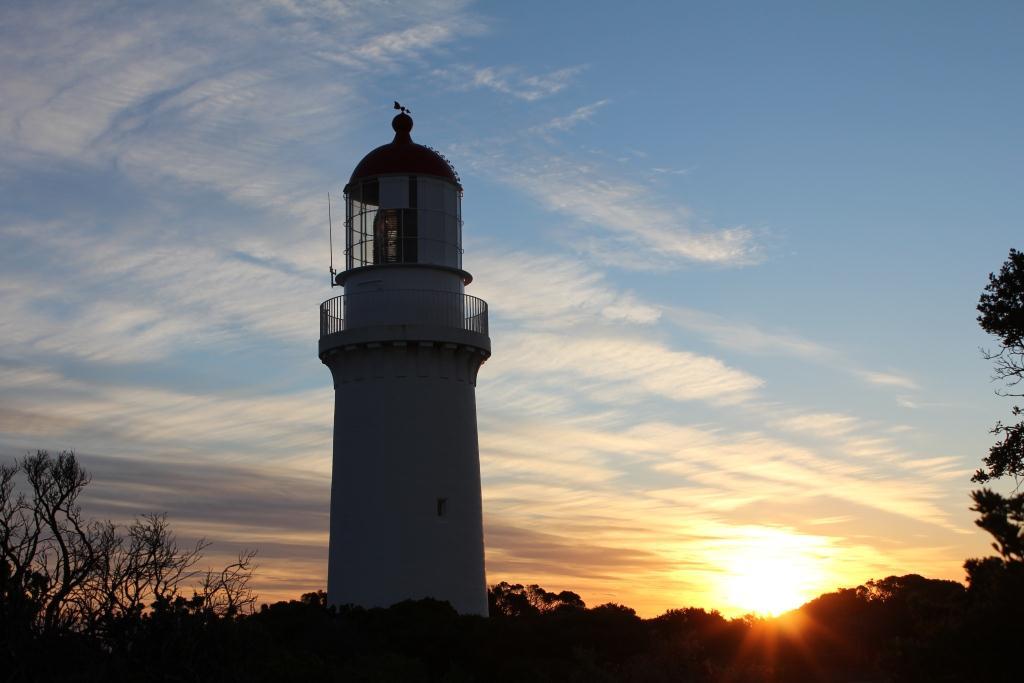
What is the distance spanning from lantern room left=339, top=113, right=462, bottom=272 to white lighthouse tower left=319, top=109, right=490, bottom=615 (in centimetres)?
3

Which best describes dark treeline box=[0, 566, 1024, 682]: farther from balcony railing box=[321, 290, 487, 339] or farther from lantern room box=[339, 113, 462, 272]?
lantern room box=[339, 113, 462, 272]

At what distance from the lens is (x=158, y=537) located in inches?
963

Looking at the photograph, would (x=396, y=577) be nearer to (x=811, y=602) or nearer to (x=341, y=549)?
(x=341, y=549)

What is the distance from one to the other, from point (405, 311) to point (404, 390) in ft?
6.41

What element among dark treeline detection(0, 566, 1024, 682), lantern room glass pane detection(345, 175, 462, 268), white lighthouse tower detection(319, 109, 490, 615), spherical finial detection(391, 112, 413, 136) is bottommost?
dark treeline detection(0, 566, 1024, 682)

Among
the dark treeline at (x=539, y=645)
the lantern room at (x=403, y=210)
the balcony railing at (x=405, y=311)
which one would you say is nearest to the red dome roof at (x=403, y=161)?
the lantern room at (x=403, y=210)

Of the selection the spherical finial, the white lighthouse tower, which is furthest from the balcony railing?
the spherical finial

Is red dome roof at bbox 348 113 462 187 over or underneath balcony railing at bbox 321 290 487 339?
over

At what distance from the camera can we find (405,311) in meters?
31.0

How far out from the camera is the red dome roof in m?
31.6

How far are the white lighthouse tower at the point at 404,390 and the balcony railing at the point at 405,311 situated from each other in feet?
0.09

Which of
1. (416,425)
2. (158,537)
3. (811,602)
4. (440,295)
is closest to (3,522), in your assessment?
(158,537)

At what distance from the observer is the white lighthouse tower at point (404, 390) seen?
97.3ft

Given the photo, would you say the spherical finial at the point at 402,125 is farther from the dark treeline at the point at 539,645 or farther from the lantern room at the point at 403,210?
the dark treeline at the point at 539,645
